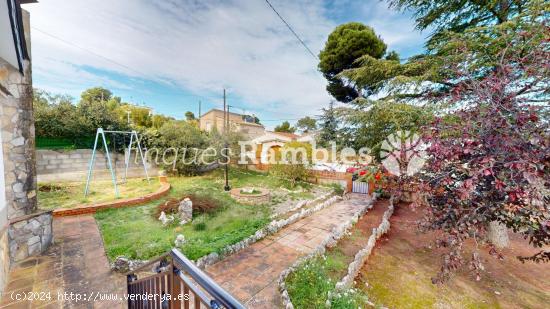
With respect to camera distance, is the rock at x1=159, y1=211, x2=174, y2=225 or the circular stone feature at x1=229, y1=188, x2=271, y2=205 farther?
the circular stone feature at x1=229, y1=188, x2=271, y2=205

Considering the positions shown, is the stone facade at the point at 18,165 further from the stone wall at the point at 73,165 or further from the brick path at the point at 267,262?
the stone wall at the point at 73,165

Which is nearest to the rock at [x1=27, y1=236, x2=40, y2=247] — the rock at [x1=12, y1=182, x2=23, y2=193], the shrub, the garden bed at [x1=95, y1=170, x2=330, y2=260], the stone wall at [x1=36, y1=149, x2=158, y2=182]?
the rock at [x1=12, y1=182, x2=23, y2=193]

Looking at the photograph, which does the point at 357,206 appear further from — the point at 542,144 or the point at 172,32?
the point at 172,32

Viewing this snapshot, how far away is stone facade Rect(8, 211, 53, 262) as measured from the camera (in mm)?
3690

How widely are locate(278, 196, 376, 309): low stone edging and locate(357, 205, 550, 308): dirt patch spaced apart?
93 centimetres

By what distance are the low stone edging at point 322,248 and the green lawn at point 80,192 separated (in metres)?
6.92

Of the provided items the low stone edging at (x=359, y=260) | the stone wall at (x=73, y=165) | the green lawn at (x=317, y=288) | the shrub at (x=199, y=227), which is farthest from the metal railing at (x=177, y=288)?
the stone wall at (x=73, y=165)

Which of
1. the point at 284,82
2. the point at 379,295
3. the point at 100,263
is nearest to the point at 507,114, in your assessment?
the point at 379,295

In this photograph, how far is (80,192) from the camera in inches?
327

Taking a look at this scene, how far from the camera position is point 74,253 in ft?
13.7

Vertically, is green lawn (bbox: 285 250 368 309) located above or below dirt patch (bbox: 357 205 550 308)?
above

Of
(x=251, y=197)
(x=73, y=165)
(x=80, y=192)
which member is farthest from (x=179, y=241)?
(x=73, y=165)

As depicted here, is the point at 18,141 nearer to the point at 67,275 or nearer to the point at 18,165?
the point at 18,165

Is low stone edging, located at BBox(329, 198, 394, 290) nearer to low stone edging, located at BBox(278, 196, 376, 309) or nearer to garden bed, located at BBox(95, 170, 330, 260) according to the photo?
low stone edging, located at BBox(278, 196, 376, 309)
